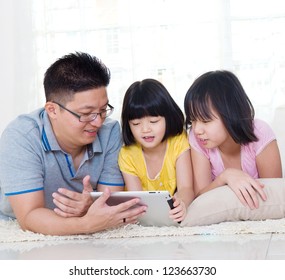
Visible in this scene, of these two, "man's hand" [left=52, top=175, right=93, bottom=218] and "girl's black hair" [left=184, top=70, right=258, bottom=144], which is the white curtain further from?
"man's hand" [left=52, top=175, right=93, bottom=218]

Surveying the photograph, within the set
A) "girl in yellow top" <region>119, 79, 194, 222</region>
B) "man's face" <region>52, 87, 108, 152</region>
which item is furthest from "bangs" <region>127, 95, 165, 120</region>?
"man's face" <region>52, 87, 108, 152</region>

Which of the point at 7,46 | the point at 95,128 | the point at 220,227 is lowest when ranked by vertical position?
the point at 220,227

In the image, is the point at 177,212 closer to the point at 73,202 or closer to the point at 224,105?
the point at 73,202

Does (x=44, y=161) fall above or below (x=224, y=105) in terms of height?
below

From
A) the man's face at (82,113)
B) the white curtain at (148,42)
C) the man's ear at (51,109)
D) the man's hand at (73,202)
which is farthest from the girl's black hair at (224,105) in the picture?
the white curtain at (148,42)

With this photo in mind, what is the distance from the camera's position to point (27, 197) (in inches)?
82.8

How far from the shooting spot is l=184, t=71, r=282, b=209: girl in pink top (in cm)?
237

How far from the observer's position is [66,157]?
232 cm

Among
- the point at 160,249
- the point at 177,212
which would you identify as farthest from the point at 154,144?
the point at 160,249

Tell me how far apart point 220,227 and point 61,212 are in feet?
1.64

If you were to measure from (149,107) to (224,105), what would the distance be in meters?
0.28
